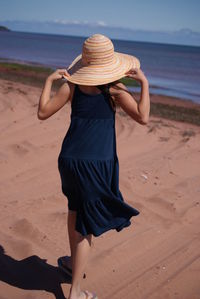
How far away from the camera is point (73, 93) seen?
2682 millimetres

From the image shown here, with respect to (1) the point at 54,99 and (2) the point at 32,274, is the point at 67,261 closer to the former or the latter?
(2) the point at 32,274

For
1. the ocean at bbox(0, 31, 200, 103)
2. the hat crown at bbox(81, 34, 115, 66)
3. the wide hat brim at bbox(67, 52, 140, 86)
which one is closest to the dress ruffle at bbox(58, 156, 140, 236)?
the wide hat brim at bbox(67, 52, 140, 86)

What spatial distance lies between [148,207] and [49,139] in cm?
240

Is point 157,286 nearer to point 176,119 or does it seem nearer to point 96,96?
point 96,96

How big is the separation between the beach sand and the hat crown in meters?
1.53

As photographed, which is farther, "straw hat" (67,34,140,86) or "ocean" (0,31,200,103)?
"ocean" (0,31,200,103)

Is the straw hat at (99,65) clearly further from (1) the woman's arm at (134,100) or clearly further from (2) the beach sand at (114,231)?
(2) the beach sand at (114,231)

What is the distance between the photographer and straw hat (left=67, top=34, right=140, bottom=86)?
2583 mm

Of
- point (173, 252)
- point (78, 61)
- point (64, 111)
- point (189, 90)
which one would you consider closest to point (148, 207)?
point (173, 252)

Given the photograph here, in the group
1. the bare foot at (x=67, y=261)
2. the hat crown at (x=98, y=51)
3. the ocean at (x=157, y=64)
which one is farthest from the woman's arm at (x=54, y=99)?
the ocean at (x=157, y=64)

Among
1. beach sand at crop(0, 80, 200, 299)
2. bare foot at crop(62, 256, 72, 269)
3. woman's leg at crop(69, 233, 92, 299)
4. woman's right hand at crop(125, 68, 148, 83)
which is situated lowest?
beach sand at crop(0, 80, 200, 299)

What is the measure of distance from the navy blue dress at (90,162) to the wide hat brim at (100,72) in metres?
0.09

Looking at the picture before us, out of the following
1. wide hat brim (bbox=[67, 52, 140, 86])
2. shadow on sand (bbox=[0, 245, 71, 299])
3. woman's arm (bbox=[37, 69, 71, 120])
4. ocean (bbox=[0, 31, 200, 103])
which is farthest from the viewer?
ocean (bbox=[0, 31, 200, 103])

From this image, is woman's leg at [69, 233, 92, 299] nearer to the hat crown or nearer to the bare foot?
the bare foot
